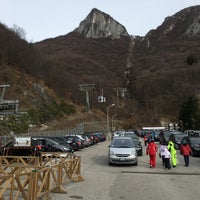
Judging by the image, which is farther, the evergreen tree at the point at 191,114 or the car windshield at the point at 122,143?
the evergreen tree at the point at 191,114

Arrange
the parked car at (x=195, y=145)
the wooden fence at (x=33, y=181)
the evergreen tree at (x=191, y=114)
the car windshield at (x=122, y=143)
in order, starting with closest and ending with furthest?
the wooden fence at (x=33, y=181) < the car windshield at (x=122, y=143) < the parked car at (x=195, y=145) < the evergreen tree at (x=191, y=114)

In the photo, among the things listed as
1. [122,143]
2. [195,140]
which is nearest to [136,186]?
[122,143]

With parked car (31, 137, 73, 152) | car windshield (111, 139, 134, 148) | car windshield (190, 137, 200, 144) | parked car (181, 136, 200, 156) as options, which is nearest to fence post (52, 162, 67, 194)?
car windshield (111, 139, 134, 148)

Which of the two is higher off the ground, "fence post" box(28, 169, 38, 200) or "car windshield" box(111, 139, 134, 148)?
"car windshield" box(111, 139, 134, 148)

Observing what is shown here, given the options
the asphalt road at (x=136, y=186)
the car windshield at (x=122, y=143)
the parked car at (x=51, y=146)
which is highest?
the car windshield at (x=122, y=143)

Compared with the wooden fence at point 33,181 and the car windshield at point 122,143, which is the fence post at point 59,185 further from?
the car windshield at point 122,143

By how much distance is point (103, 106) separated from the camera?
111 m

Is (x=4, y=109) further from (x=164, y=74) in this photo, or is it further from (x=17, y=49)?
(x=164, y=74)

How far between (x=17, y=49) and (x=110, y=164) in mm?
49699

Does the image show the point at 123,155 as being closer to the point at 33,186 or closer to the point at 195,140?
the point at 195,140

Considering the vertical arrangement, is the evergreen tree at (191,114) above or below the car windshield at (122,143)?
above

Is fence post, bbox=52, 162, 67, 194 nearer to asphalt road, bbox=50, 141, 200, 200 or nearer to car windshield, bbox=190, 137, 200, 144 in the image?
asphalt road, bbox=50, 141, 200, 200

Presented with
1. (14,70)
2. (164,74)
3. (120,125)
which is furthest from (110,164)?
(164,74)

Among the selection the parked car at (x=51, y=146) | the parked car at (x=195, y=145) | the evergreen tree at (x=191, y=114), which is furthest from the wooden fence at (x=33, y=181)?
the evergreen tree at (x=191, y=114)
